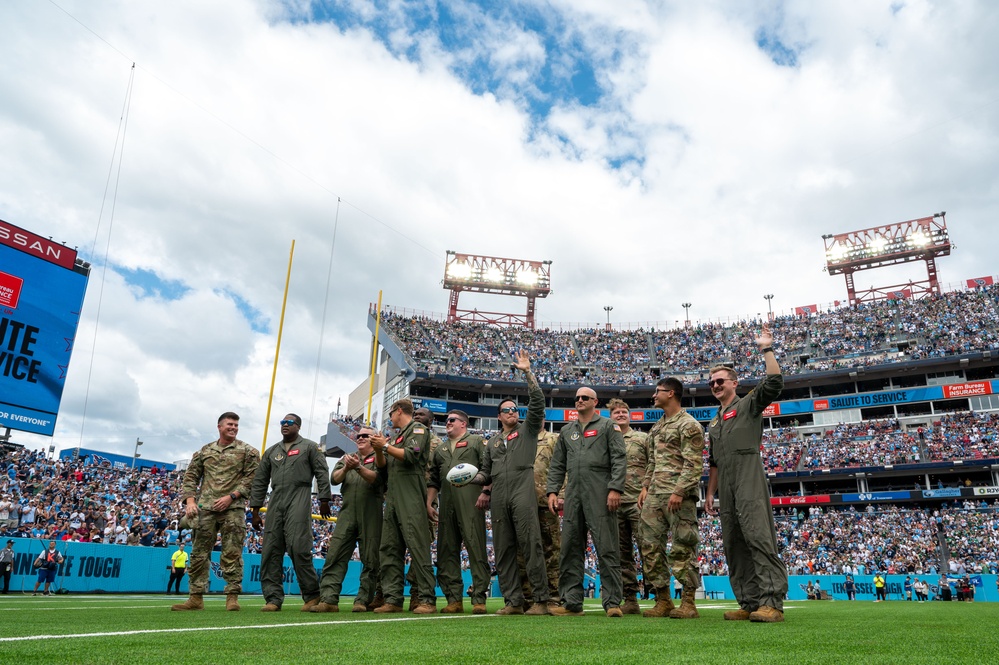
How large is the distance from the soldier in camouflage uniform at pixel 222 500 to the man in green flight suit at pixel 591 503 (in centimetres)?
375

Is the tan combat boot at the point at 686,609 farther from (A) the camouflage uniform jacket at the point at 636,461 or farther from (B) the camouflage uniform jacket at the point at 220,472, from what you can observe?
(B) the camouflage uniform jacket at the point at 220,472

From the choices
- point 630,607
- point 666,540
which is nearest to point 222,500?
point 630,607

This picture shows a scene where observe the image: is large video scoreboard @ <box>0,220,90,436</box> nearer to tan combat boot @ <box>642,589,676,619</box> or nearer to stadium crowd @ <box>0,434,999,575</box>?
stadium crowd @ <box>0,434,999,575</box>

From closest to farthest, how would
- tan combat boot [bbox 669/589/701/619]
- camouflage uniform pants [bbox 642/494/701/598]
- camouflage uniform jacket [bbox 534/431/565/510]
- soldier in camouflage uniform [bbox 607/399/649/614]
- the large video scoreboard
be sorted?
tan combat boot [bbox 669/589/701/619] → camouflage uniform pants [bbox 642/494/701/598] → soldier in camouflage uniform [bbox 607/399/649/614] → camouflage uniform jacket [bbox 534/431/565/510] → the large video scoreboard

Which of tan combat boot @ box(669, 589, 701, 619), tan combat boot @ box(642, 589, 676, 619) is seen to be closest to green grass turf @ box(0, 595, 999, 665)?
tan combat boot @ box(669, 589, 701, 619)

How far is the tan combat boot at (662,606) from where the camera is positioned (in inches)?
244

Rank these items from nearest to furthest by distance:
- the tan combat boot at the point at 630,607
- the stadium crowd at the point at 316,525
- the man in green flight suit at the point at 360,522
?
1. the tan combat boot at the point at 630,607
2. the man in green flight suit at the point at 360,522
3. the stadium crowd at the point at 316,525

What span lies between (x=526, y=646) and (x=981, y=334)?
5181cm

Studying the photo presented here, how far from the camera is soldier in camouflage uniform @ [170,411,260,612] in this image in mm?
7613

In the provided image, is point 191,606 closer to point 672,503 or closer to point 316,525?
point 672,503

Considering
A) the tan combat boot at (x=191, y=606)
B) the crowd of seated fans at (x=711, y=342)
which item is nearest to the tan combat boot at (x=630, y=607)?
the tan combat boot at (x=191, y=606)

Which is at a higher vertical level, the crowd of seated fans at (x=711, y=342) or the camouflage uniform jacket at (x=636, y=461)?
the crowd of seated fans at (x=711, y=342)

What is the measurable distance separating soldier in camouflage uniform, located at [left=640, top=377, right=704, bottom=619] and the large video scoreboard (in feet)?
65.4

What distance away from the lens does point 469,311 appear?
5947 centimetres
